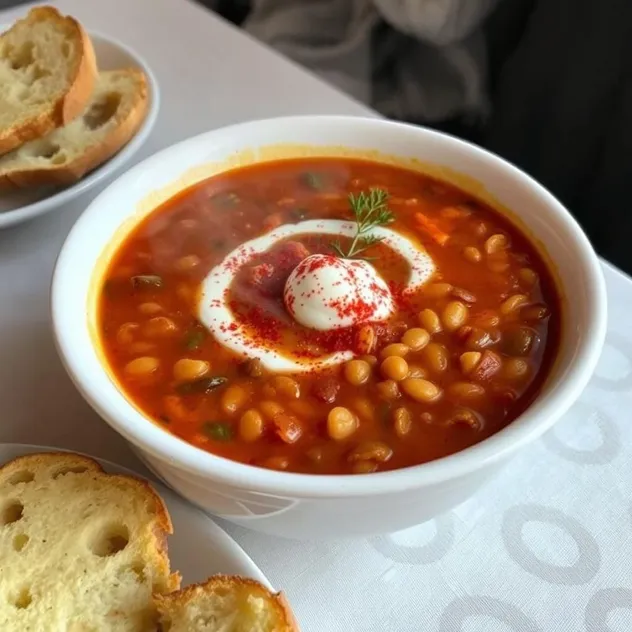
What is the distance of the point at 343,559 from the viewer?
55.3 inches

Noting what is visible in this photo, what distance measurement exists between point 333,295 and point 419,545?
0.46 meters

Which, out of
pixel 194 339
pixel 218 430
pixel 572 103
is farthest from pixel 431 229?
pixel 572 103

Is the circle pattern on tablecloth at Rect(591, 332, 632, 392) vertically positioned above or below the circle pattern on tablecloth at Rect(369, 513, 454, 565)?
above

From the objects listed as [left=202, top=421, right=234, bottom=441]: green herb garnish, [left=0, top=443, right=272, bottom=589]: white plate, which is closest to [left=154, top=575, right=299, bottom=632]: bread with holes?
[left=0, top=443, right=272, bottom=589]: white plate

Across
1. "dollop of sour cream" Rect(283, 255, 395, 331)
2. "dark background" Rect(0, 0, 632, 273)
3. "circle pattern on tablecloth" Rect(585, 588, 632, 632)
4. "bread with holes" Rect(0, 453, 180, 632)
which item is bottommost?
"dark background" Rect(0, 0, 632, 273)

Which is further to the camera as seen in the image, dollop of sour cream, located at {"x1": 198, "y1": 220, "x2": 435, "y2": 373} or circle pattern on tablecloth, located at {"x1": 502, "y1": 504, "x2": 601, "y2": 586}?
dollop of sour cream, located at {"x1": 198, "y1": 220, "x2": 435, "y2": 373}

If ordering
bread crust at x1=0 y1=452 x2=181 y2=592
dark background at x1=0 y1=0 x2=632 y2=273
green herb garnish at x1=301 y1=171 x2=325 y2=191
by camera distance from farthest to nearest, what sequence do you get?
dark background at x1=0 y1=0 x2=632 y2=273 → green herb garnish at x1=301 y1=171 x2=325 y2=191 → bread crust at x1=0 y1=452 x2=181 y2=592

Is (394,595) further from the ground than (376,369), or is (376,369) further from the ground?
(376,369)

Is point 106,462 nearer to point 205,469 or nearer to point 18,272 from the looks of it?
point 205,469

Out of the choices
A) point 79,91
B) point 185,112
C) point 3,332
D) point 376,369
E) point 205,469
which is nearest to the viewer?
point 205,469

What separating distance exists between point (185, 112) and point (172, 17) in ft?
1.99

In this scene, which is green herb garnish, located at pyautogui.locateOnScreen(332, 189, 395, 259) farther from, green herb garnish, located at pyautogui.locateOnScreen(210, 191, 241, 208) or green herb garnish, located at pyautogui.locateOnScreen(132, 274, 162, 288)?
green herb garnish, located at pyautogui.locateOnScreen(132, 274, 162, 288)

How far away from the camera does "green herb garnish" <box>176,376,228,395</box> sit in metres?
1.45

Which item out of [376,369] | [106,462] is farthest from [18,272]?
[376,369]
